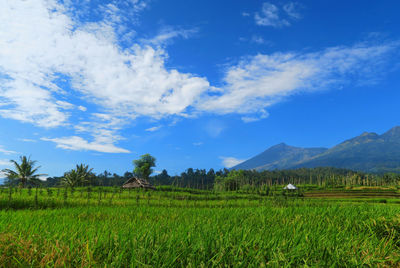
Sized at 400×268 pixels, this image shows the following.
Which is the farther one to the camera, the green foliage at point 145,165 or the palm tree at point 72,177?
the green foliage at point 145,165

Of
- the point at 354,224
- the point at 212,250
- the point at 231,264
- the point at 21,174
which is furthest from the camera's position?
the point at 21,174

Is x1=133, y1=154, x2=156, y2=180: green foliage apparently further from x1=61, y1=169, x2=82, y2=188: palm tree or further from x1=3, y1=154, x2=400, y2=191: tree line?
x1=61, y1=169, x2=82, y2=188: palm tree

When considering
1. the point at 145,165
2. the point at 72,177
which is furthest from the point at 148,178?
the point at 72,177

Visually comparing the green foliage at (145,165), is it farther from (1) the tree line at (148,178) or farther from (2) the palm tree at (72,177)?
(2) the palm tree at (72,177)

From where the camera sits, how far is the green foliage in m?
80.3

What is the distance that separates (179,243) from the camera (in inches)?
75.6

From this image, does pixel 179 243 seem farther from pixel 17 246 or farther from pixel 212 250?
pixel 17 246

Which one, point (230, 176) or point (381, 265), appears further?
point (230, 176)

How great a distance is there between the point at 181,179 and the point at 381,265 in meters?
139

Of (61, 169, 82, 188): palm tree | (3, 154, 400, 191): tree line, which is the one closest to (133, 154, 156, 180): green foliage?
(3, 154, 400, 191): tree line

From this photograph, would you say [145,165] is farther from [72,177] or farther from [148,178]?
[72,177]

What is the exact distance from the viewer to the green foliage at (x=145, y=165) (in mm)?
80312

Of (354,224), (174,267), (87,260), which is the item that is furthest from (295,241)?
(354,224)

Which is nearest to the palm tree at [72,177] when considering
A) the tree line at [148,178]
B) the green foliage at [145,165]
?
the tree line at [148,178]
